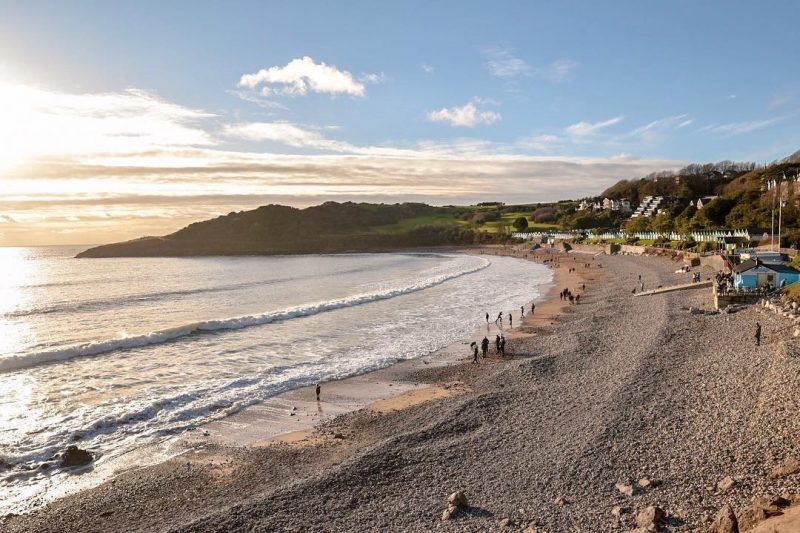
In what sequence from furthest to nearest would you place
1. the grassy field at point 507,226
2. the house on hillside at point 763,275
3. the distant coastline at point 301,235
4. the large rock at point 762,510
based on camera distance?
the distant coastline at point 301,235 → the grassy field at point 507,226 → the house on hillside at point 763,275 → the large rock at point 762,510

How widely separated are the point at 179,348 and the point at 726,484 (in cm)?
2646

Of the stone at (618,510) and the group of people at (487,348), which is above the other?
the stone at (618,510)

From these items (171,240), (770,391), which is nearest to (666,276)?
(770,391)

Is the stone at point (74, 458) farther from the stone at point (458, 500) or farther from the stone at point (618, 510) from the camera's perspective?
the stone at point (618, 510)

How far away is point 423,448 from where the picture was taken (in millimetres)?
14297

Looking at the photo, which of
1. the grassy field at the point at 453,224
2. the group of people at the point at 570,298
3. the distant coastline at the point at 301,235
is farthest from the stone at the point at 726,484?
the grassy field at the point at 453,224

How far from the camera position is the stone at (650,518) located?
9109mm

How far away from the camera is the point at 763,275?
30.1 m

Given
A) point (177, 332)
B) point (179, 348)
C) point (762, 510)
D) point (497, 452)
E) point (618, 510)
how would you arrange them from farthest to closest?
1. point (177, 332)
2. point (179, 348)
3. point (497, 452)
4. point (618, 510)
5. point (762, 510)

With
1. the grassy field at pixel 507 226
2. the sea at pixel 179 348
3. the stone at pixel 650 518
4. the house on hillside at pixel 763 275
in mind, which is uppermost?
the grassy field at pixel 507 226

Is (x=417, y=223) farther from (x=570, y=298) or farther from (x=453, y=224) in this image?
(x=570, y=298)

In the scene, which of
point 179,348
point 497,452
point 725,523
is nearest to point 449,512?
point 497,452

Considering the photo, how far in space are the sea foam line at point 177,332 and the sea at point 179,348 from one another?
10cm

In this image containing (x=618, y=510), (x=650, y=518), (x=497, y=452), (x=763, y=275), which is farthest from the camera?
(x=763, y=275)
